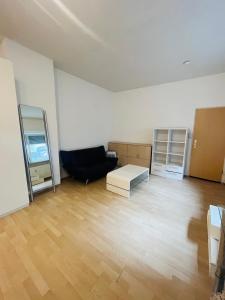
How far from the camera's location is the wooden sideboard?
161 inches

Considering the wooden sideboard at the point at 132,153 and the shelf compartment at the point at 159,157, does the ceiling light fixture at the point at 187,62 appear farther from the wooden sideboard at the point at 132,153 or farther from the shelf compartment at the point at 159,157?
the shelf compartment at the point at 159,157

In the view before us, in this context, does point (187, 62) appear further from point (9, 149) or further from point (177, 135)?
point (9, 149)

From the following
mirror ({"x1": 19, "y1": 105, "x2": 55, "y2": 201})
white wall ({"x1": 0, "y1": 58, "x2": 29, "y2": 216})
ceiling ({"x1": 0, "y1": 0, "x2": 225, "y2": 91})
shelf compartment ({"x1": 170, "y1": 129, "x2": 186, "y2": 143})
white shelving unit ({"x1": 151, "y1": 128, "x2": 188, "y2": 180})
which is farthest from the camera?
shelf compartment ({"x1": 170, "y1": 129, "x2": 186, "y2": 143})

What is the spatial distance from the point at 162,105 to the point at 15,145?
3.72 metres

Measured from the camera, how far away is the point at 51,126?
2873mm

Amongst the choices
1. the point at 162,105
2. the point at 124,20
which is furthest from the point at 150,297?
the point at 162,105

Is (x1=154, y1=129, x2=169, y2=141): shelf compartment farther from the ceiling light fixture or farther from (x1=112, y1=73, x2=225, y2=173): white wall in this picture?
the ceiling light fixture

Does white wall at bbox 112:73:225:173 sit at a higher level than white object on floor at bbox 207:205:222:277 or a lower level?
higher

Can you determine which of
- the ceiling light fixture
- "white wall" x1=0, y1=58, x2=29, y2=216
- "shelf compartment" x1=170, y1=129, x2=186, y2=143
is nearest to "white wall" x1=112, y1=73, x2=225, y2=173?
"shelf compartment" x1=170, y1=129, x2=186, y2=143

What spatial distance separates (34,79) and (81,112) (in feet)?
4.80

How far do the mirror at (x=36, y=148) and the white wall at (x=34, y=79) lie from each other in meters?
0.16

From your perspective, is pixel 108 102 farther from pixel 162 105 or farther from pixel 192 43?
pixel 192 43

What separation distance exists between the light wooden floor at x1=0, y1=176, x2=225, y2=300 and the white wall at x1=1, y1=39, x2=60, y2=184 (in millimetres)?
1367

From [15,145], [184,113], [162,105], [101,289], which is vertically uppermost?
[162,105]
